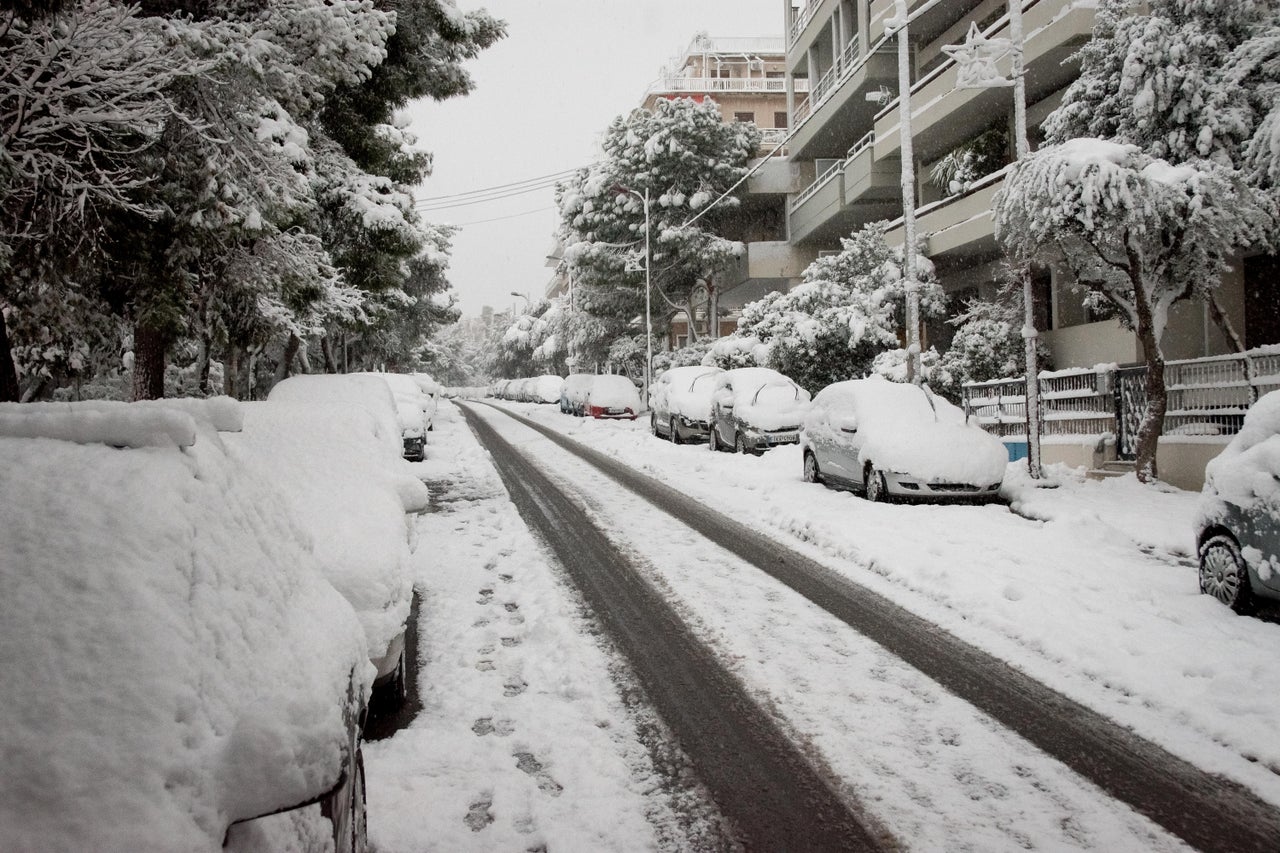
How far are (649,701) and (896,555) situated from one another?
4324mm

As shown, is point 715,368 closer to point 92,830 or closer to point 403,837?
point 403,837

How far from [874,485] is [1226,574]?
550cm

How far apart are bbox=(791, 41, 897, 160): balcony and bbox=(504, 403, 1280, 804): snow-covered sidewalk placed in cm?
1782

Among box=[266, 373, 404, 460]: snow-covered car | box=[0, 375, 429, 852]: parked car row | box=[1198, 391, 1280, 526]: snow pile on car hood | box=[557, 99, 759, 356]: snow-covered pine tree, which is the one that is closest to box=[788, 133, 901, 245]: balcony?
box=[557, 99, 759, 356]: snow-covered pine tree

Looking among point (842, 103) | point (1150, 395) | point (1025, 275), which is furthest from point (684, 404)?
point (842, 103)

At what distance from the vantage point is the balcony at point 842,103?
27203mm

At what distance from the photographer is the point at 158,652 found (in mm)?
1745

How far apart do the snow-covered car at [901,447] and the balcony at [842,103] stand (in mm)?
15350

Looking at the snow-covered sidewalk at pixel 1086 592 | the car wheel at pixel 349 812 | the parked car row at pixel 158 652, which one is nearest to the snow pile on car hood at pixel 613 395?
the snow-covered sidewalk at pixel 1086 592

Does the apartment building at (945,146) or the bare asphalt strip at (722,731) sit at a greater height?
the apartment building at (945,146)

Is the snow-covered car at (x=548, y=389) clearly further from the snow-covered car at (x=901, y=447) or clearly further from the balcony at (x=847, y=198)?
the snow-covered car at (x=901, y=447)

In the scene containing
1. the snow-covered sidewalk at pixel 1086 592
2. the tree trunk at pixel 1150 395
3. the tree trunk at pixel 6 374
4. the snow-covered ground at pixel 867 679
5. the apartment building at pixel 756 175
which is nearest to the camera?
the snow-covered ground at pixel 867 679

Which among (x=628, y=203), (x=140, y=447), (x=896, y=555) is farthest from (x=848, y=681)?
(x=628, y=203)

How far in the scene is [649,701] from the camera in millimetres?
4836
